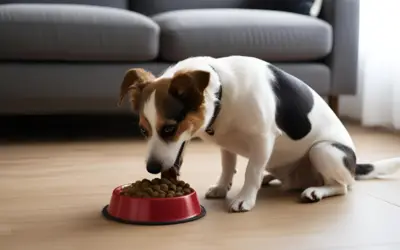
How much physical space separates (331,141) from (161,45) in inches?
50.7

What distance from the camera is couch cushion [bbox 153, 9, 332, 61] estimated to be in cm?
294

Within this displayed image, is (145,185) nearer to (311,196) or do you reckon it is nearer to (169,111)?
(169,111)

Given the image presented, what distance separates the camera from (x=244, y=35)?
9.84 feet

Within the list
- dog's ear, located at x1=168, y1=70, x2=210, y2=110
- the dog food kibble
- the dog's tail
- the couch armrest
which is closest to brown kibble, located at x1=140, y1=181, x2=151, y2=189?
the dog food kibble

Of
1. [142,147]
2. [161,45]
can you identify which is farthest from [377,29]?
[142,147]

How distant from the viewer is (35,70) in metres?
2.79

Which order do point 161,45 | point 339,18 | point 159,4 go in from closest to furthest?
point 161,45 < point 339,18 < point 159,4

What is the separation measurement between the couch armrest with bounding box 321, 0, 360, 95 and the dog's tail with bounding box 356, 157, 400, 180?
112cm

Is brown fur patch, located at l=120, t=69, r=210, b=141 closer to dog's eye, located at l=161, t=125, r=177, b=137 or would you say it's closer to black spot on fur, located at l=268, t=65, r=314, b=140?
dog's eye, located at l=161, t=125, r=177, b=137

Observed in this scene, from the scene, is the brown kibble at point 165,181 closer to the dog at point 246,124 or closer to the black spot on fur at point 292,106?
the dog at point 246,124

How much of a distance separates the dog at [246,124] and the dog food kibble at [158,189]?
57mm

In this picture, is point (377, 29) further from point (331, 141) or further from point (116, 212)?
point (116, 212)

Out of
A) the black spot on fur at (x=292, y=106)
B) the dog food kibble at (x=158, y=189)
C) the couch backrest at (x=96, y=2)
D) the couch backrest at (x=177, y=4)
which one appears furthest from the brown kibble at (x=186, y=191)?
the couch backrest at (x=177, y=4)

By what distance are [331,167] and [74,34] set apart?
1.41 metres
